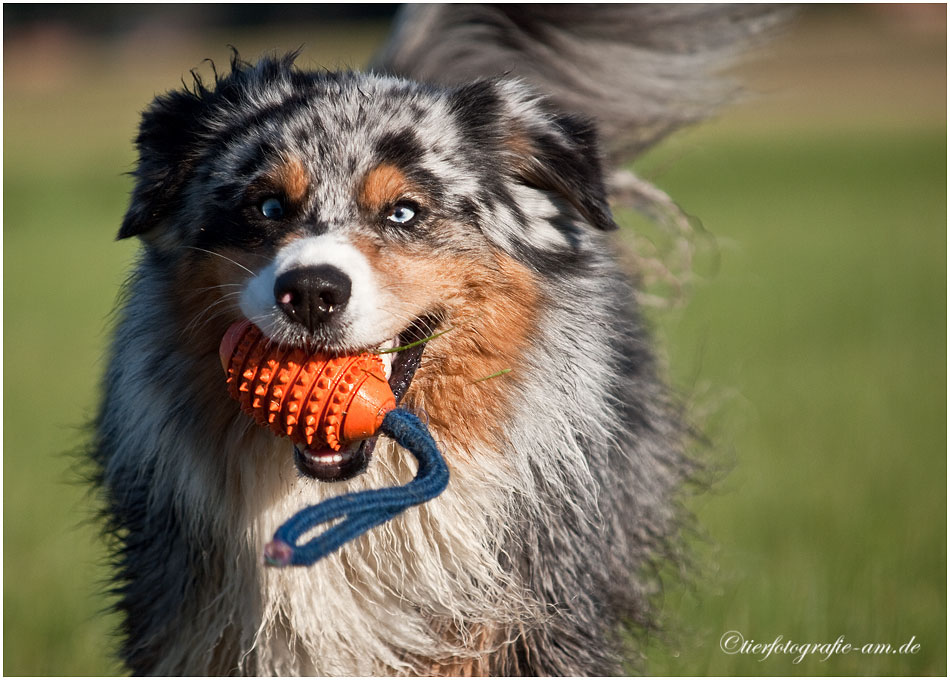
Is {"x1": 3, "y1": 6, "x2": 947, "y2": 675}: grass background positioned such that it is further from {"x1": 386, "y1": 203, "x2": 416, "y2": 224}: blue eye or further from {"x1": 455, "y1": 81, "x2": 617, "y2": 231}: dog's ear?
{"x1": 386, "y1": 203, "x2": 416, "y2": 224}: blue eye

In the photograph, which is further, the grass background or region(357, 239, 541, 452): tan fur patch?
the grass background

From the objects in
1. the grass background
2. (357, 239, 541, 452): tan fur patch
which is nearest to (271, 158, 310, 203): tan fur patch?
(357, 239, 541, 452): tan fur patch

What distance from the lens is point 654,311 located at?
5.96m

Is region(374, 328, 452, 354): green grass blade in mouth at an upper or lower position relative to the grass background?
upper

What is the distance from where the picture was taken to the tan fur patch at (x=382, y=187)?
308 centimetres

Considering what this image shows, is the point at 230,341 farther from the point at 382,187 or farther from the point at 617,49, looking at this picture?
the point at 617,49

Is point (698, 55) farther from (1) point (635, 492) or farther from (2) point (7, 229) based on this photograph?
(2) point (7, 229)

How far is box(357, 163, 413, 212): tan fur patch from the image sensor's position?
3.08 metres

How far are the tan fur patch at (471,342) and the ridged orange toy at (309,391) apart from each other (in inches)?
8.7

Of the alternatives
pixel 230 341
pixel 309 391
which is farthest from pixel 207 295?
pixel 309 391

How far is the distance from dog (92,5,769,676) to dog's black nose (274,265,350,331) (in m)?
0.11

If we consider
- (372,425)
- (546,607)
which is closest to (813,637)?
(546,607)

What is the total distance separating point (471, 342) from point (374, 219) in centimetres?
48

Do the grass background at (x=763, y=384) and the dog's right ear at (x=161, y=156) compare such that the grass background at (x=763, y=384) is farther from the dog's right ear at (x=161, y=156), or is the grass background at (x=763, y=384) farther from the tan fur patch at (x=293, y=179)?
the tan fur patch at (x=293, y=179)
